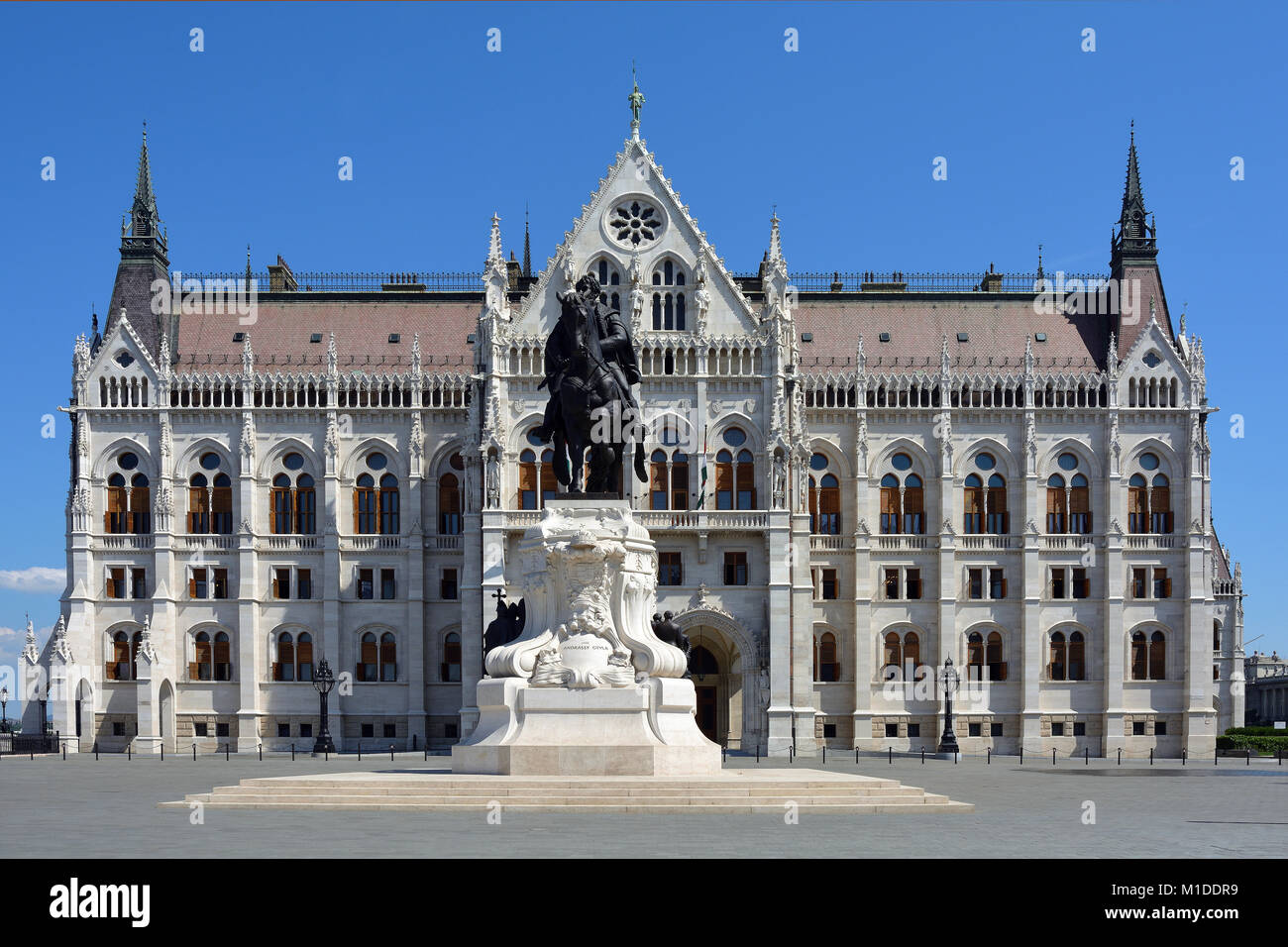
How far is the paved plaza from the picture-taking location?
829 inches

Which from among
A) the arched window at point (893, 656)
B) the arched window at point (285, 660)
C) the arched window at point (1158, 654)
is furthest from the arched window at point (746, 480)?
the arched window at point (285, 660)

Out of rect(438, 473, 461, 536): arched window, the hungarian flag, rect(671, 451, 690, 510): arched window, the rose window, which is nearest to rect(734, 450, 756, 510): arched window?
the hungarian flag

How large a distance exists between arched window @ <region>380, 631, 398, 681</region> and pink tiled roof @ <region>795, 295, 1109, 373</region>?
2464 centimetres

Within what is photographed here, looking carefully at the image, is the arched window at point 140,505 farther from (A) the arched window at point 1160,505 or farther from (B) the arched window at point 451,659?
(A) the arched window at point 1160,505

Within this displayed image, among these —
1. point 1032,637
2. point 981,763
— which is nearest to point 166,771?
point 981,763

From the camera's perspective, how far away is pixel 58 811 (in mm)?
29953

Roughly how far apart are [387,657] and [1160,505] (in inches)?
1530

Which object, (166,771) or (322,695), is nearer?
(166,771)

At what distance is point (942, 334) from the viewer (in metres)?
80.0

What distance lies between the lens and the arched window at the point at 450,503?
76438mm

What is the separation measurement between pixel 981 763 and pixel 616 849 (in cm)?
4389

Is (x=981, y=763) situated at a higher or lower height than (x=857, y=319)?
lower

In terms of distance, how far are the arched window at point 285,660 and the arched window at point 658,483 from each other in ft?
63.4
